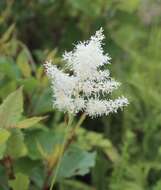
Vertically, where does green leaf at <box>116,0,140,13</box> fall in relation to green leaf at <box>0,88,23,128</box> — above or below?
above

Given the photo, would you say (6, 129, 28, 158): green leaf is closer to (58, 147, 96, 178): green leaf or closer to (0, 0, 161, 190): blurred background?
(0, 0, 161, 190): blurred background

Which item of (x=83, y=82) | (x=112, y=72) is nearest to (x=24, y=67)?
(x=83, y=82)

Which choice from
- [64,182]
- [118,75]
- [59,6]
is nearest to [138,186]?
[64,182]

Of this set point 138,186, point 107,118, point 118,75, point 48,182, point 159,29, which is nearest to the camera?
point 48,182

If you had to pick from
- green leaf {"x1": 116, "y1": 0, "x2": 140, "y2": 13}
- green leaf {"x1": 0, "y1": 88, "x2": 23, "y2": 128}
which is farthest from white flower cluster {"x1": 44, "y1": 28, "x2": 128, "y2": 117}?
green leaf {"x1": 116, "y1": 0, "x2": 140, "y2": 13}

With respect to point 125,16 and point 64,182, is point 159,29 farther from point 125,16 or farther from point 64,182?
point 64,182

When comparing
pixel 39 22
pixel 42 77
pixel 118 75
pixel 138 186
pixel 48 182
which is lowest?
pixel 48 182

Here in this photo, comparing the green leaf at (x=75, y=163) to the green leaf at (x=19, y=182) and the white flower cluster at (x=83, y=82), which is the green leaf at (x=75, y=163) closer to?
the green leaf at (x=19, y=182)
